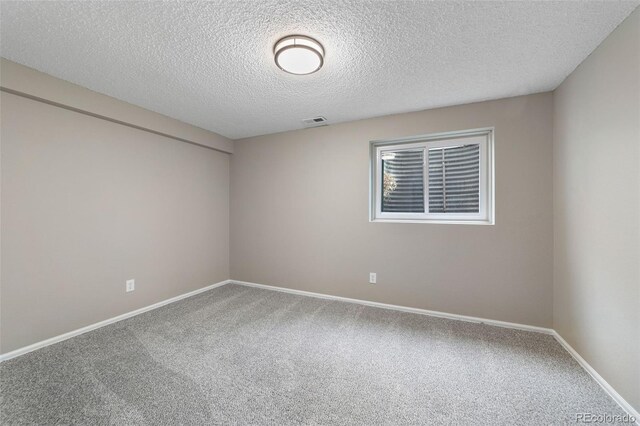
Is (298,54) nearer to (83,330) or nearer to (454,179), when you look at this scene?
(454,179)

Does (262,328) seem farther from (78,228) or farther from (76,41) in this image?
(76,41)

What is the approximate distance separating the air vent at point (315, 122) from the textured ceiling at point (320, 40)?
1.59 ft

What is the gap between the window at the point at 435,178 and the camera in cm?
276

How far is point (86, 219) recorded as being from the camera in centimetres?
246

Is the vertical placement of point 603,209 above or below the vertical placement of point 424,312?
above

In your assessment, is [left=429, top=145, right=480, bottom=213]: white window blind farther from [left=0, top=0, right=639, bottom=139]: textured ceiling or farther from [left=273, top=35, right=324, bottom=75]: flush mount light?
[left=273, top=35, right=324, bottom=75]: flush mount light

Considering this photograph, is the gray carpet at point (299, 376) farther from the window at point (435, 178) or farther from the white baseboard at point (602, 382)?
the window at point (435, 178)

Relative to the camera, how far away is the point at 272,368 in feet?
6.17

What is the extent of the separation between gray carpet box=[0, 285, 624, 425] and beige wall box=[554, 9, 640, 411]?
296 millimetres

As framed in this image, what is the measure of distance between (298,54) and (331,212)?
2007 mm

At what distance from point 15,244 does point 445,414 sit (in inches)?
133

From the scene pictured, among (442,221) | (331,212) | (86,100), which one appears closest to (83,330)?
(86,100)

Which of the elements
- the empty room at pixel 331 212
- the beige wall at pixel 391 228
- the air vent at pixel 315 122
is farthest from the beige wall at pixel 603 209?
the air vent at pixel 315 122

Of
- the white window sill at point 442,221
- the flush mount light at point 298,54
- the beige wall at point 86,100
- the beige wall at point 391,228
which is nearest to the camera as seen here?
the flush mount light at point 298,54
